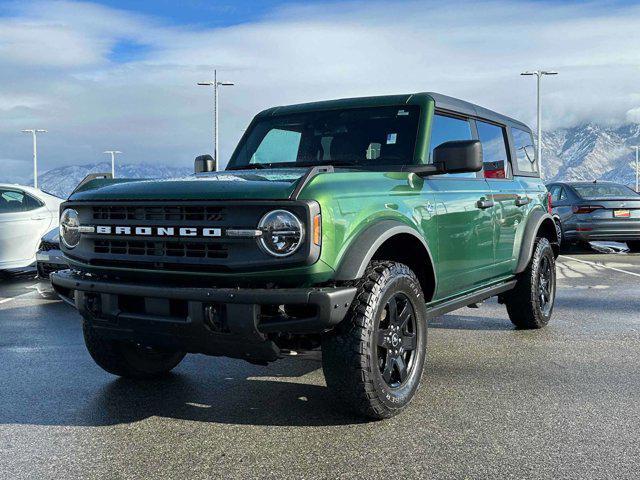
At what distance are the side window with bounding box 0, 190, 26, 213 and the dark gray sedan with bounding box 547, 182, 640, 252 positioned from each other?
9487mm

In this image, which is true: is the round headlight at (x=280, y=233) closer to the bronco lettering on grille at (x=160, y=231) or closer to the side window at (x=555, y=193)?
the bronco lettering on grille at (x=160, y=231)

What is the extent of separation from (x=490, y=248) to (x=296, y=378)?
5.71ft

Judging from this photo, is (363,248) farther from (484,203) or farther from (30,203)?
(30,203)

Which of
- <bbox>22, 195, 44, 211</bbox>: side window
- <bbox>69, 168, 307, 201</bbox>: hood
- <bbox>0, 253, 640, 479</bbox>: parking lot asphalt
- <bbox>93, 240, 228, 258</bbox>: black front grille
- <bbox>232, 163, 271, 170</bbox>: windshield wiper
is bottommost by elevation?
<bbox>0, 253, 640, 479</bbox>: parking lot asphalt

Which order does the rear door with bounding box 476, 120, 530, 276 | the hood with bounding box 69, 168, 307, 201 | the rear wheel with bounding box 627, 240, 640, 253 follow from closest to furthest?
the hood with bounding box 69, 168, 307, 201
the rear door with bounding box 476, 120, 530, 276
the rear wheel with bounding box 627, 240, 640, 253

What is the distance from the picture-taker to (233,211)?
3598mm

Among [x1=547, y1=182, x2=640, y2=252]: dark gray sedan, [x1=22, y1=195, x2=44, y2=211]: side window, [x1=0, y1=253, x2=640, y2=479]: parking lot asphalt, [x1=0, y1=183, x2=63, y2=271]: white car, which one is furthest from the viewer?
[x1=547, y1=182, x2=640, y2=252]: dark gray sedan

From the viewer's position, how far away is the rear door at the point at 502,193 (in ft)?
18.2

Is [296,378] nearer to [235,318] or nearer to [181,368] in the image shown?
[181,368]

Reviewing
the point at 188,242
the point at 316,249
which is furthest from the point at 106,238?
the point at 316,249

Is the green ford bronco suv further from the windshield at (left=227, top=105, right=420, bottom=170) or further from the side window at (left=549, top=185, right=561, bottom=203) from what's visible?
the side window at (left=549, top=185, right=561, bottom=203)

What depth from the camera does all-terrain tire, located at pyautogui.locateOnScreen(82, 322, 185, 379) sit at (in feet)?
14.9

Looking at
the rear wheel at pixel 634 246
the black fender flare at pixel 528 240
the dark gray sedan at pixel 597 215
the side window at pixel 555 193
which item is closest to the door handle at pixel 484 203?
the black fender flare at pixel 528 240

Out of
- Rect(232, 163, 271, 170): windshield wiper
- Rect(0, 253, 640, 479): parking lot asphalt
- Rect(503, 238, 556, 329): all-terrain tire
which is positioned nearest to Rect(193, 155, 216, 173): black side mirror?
Rect(232, 163, 271, 170): windshield wiper
